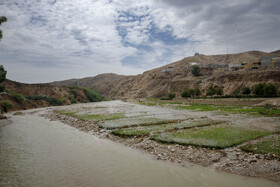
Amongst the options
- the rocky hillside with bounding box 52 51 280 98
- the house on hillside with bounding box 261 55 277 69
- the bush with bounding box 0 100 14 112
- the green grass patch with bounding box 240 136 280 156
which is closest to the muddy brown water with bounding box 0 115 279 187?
the green grass patch with bounding box 240 136 280 156

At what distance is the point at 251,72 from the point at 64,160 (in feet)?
247

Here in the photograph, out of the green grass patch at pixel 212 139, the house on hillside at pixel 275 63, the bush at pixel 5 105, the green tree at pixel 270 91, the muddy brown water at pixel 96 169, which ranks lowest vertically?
the muddy brown water at pixel 96 169

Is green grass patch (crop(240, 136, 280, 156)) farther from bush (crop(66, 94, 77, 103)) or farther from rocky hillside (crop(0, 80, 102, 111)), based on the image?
bush (crop(66, 94, 77, 103))

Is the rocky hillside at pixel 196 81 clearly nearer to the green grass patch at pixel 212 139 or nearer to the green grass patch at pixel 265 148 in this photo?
the green grass patch at pixel 212 139

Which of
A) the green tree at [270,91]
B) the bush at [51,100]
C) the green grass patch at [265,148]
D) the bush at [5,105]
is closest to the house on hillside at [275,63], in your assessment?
the green tree at [270,91]

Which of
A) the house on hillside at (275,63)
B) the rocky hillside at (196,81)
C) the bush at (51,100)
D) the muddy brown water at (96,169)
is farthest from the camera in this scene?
the house on hillside at (275,63)

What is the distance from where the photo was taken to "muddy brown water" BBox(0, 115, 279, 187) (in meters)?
8.25

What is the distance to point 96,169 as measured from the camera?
9.88 meters

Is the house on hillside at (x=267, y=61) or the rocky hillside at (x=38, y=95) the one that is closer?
the rocky hillside at (x=38, y=95)

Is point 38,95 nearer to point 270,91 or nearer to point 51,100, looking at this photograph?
point 51,100

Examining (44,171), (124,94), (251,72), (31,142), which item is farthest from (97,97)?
(44,171)

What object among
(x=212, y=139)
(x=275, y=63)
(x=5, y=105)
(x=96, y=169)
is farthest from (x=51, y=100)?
(x=275, y=63)

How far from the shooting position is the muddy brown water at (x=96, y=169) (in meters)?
8.25

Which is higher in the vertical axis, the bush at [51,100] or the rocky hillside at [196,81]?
the rocky hillside at [196,81]
